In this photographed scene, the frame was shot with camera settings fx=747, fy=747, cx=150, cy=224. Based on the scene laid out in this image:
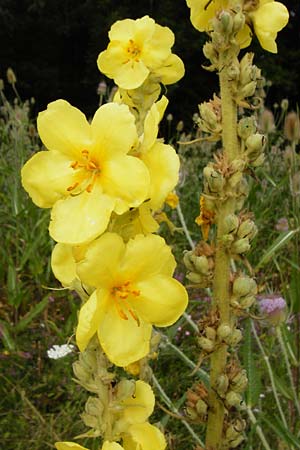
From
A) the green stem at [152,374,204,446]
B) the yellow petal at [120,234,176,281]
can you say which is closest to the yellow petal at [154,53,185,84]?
the yellow petal at [120,234,176,281]

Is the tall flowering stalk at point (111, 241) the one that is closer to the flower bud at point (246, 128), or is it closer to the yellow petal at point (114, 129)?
the yellow petal at point (114, 129)

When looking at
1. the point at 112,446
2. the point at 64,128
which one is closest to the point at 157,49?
the point at 64,128

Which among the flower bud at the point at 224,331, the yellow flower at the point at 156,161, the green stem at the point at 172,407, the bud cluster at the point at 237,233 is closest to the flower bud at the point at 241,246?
the bud cluster at the point at 237,233

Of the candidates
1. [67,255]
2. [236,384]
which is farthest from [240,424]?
[67,255]

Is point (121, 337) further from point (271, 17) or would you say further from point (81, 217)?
point (271, 17)

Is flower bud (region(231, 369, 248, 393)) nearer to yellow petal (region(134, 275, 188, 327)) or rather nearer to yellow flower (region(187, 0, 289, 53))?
yellow petal (region(134, 275, 188, 327))

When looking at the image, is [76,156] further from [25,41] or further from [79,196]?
[25,41]

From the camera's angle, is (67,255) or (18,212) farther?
(18,212)
